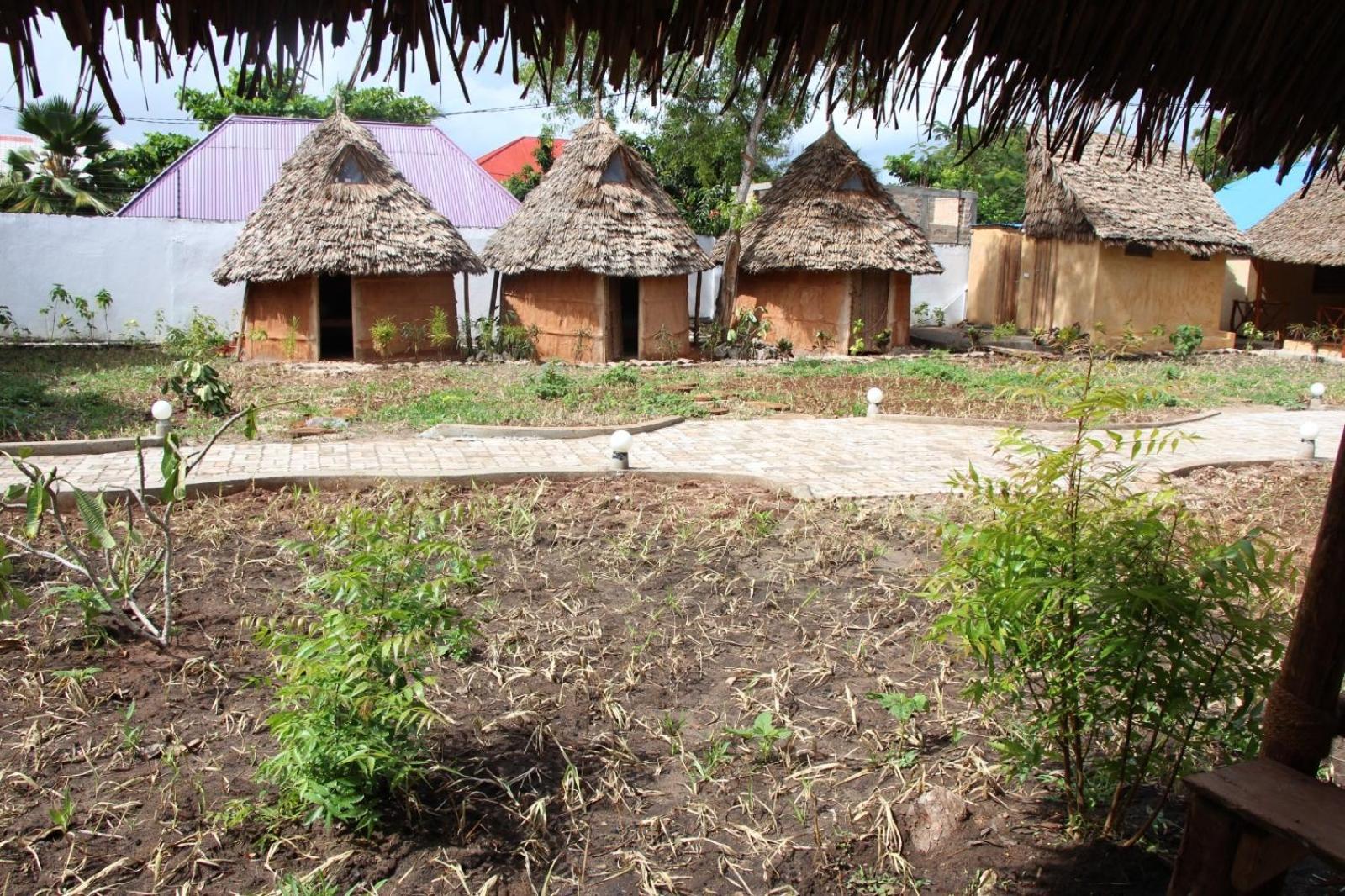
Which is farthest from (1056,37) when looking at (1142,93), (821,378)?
(821,378)

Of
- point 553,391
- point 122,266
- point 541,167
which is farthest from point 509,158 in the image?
point 553,391

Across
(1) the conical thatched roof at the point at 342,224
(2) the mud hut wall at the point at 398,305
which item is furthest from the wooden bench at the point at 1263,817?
(2) the mud hut wall at the point at 398,305

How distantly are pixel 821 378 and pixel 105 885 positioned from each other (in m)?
12.2

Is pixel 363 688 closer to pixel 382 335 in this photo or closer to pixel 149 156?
pixel 382 335

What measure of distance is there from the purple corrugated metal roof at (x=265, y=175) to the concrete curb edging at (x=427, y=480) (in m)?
18.3

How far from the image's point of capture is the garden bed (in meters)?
9.70

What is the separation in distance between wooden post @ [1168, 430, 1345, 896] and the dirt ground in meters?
0.52

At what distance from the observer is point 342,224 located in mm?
15766

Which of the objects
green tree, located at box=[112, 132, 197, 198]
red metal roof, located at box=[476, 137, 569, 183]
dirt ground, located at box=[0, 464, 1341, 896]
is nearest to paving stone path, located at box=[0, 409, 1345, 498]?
dirt ground, located at box=[0, 464, 1341, 896]

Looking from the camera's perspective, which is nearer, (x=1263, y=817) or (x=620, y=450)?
(x=1263, y=817)

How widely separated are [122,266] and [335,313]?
376 cm

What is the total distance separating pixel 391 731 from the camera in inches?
113

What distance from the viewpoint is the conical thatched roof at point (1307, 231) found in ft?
68.4

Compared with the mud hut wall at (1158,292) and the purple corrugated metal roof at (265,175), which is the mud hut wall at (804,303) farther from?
the purple corrugated metal roof at (265,175)
